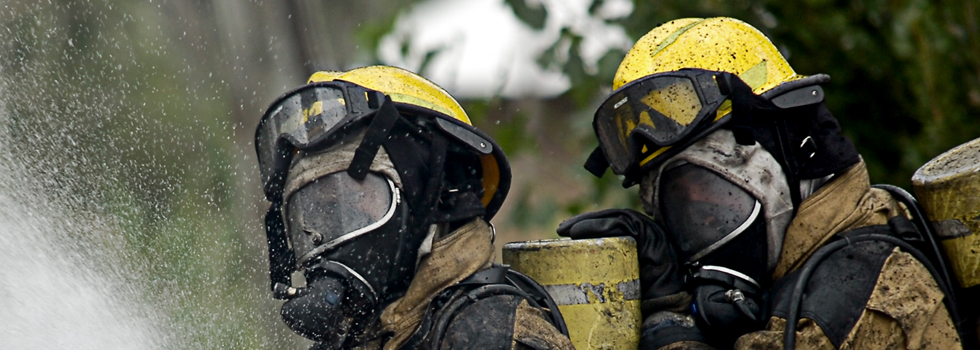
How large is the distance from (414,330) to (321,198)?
0.46 metres

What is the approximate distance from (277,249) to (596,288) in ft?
3.23

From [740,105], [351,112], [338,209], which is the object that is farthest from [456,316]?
[740,105]

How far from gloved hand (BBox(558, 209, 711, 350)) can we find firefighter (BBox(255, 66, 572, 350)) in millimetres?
332

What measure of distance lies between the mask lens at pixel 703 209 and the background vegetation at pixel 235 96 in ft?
7.21

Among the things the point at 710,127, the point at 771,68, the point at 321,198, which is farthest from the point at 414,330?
the point at 771,68

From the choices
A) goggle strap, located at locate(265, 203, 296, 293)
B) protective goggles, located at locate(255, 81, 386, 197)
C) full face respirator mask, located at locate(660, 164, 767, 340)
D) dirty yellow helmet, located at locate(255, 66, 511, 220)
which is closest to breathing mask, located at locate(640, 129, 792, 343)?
full face respirator mask, located at locate(660, 164, 767, 340)

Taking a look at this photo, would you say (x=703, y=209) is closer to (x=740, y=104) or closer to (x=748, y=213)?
(x=748, y=213)

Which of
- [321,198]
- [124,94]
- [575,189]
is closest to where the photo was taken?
[321,198]

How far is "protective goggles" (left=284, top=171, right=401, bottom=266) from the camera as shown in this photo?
111 inches

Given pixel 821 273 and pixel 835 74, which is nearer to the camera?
pixel 821 273

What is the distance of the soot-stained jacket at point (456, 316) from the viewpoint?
9.19ft

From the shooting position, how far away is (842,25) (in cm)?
573

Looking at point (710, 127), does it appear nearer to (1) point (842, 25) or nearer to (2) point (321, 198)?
(2) point (321, 198)

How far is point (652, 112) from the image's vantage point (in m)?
3.18
